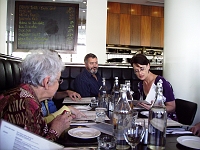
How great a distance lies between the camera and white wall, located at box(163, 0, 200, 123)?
7.34 feet

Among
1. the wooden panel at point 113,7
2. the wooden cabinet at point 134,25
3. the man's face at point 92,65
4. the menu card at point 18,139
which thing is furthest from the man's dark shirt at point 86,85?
the wooden panel at point 113,7

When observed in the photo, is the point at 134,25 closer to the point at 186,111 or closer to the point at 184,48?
the point at 184,48

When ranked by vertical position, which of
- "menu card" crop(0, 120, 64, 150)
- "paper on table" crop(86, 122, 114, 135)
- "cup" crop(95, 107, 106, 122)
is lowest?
"paper on table" crop(86, 122, 114, 135)

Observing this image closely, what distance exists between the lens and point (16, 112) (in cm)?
79

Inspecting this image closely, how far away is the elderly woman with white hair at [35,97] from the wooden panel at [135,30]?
17.9 feet

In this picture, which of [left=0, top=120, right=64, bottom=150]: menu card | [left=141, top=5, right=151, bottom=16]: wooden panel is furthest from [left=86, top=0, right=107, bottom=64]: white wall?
[left=0, top=120, right=64, bottom=150]: menu card

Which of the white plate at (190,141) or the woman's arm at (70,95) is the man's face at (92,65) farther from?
the white plate at (190,141)

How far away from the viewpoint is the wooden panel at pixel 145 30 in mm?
6285

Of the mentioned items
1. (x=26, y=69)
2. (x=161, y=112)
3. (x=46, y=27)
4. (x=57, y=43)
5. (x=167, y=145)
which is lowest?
(x=167, y=145)

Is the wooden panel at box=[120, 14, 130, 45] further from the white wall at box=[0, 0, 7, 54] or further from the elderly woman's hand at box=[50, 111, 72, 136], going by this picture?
the elderly woman's hand at box=[50, 111, 72, 136]

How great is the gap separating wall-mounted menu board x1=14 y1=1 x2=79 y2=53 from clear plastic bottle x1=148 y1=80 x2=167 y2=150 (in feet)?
10.6

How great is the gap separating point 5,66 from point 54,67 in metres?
0.80

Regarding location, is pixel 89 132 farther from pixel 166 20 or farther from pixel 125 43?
pixel 125 43

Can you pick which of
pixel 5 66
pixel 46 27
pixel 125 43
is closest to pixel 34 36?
pixel 46 27
